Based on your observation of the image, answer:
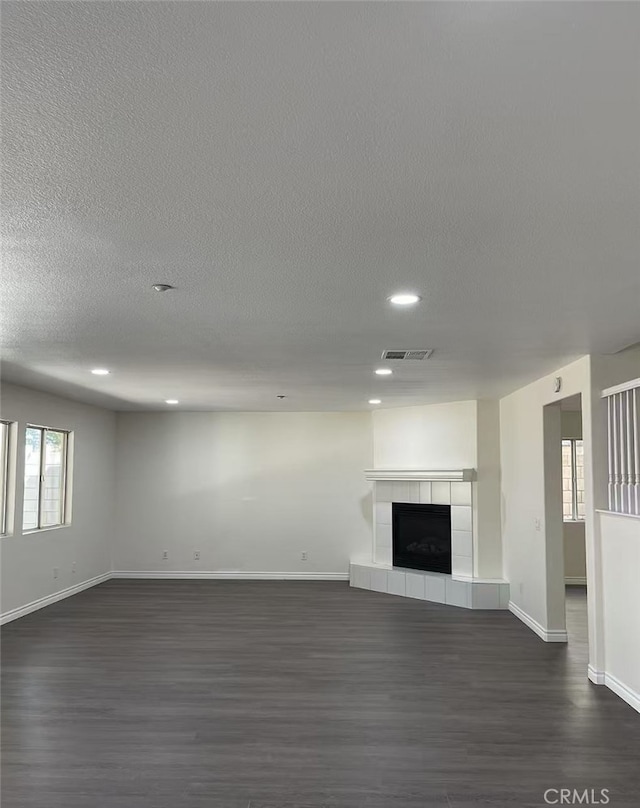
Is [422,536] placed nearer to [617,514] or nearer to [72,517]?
[617,514]

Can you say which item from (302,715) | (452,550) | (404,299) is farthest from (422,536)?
(404,299)

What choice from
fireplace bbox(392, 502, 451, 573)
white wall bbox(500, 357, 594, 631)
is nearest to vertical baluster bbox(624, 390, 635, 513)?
white wall bbox(500, 357, 594, 631)

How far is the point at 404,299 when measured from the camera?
3432 millimetres

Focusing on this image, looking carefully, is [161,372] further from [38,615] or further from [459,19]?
[459,19]

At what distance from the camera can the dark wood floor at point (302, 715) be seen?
3211mm

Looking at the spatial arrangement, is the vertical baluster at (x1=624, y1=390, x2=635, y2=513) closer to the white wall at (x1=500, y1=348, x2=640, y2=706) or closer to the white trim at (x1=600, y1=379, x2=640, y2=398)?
the white trim at (x1=600, y1=379, x2=640, y2=398)

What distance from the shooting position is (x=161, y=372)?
5980mm

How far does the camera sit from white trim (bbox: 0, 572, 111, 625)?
6733 millimetres

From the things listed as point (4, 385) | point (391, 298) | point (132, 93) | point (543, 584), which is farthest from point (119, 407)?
point (132, 93)

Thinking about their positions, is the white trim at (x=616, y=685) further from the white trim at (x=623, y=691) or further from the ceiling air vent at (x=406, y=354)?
the ceiling air vent at (x=406, y=354)

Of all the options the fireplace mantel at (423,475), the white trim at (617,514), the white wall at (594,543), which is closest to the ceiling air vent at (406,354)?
the white wall at (594,543)

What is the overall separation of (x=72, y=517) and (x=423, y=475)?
14.7 ft

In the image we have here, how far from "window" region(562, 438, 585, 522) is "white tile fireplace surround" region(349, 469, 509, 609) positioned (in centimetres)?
214

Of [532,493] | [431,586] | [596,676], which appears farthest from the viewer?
[431,586]
